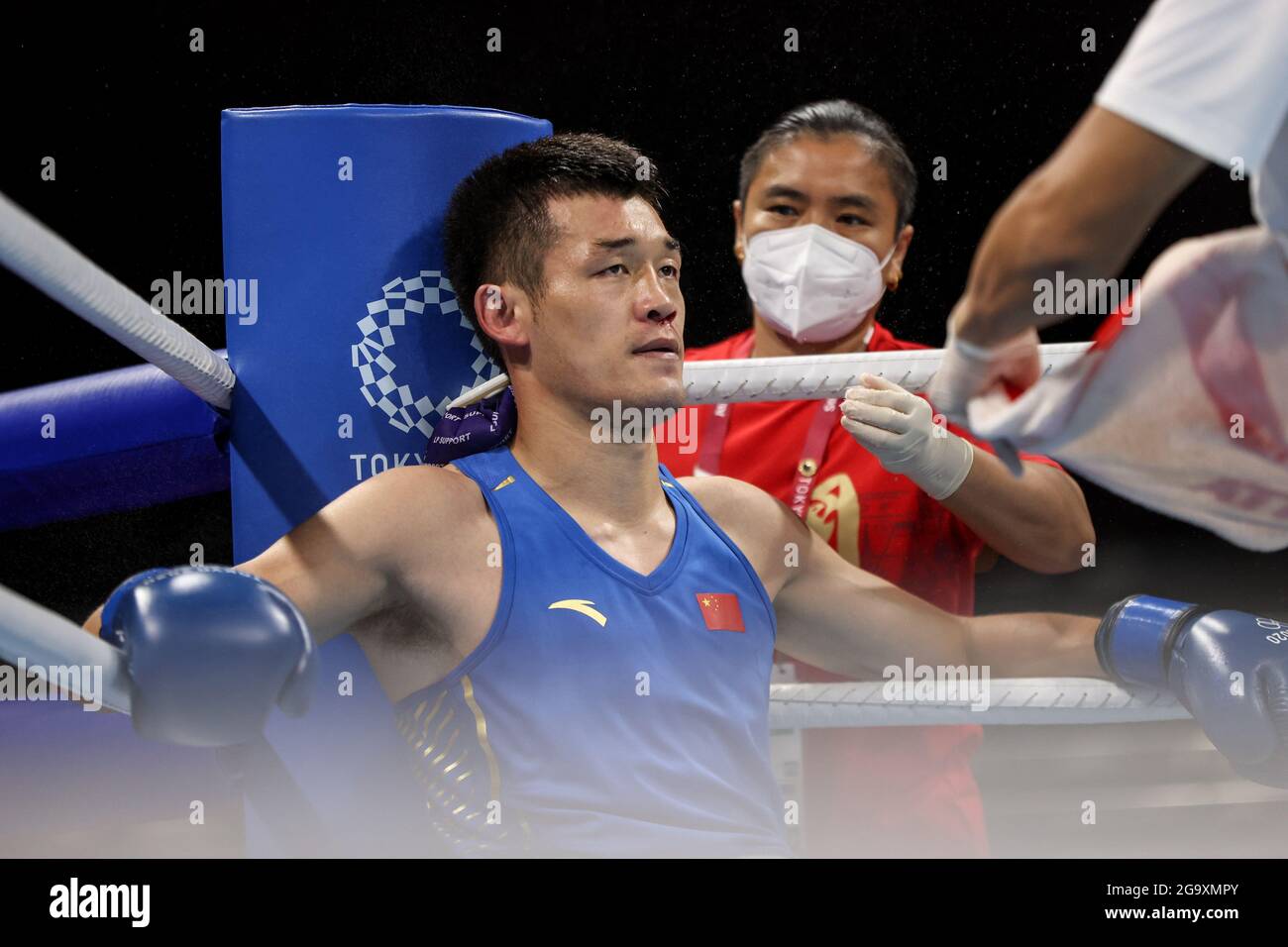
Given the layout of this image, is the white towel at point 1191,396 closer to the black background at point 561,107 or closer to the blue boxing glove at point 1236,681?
the blue boxing glove at point 1236,681

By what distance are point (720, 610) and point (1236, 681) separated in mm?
585

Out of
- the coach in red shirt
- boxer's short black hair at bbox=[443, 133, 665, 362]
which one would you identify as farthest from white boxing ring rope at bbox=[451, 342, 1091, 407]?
the coach in red shirt

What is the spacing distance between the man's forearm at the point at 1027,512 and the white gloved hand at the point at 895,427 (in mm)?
100

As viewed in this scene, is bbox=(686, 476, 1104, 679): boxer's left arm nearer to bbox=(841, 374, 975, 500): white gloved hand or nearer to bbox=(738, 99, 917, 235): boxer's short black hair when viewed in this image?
bbox=(841, 374, 975, 500): white gloved hand

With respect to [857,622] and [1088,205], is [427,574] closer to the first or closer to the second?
[857,622]

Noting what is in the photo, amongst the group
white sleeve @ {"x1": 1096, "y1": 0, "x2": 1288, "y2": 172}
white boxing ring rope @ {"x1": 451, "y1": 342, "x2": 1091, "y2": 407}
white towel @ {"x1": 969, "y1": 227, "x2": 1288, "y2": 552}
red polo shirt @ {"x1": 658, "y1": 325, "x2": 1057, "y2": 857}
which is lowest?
red polo shirt @ {"x1": 658, "y1": 325, "x2": 1057, "y2": 857}

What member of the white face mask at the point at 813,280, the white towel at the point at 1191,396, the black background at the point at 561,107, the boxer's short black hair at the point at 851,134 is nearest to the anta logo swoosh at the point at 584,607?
the white towel at the point at 1191,396

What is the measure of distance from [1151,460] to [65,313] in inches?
91.3

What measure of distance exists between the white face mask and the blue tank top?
0.67 metres

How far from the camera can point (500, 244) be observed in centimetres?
164

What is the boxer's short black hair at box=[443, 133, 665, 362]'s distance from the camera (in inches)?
63.7

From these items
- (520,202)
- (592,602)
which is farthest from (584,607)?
(520,202)

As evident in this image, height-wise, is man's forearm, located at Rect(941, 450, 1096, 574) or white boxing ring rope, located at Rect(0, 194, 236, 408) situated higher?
white boxing ring rope, located at Rect(0, 194, 236, 408)
